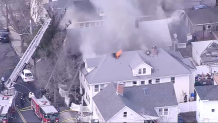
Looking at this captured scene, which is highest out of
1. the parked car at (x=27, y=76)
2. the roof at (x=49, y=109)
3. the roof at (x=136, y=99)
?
the parked car at (x=27, y=76)

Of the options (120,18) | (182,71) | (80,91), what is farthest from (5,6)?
(182,71)

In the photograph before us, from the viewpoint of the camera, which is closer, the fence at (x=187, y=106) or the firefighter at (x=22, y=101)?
the fence at (x=187, y=106)

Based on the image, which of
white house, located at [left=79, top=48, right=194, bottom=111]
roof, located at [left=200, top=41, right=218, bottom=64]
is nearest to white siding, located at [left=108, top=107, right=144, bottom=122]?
white house, located at [left=79, top=48, right=194, bottom=111]

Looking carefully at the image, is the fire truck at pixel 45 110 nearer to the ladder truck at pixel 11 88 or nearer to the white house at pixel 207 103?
the ladder truck at pixel 11 88

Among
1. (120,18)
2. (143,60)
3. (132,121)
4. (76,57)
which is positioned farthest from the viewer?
(120,18)

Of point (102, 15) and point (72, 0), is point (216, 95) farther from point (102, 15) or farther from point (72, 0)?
point (72, 0)

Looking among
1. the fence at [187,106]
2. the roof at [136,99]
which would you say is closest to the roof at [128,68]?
the roof at [136,99]

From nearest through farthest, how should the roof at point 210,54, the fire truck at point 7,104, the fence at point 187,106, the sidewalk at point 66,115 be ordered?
the fire truck at point 7,104 < the sidewalk at point 66,115 < the fence at point 187,106 < the roof at point 210,54
